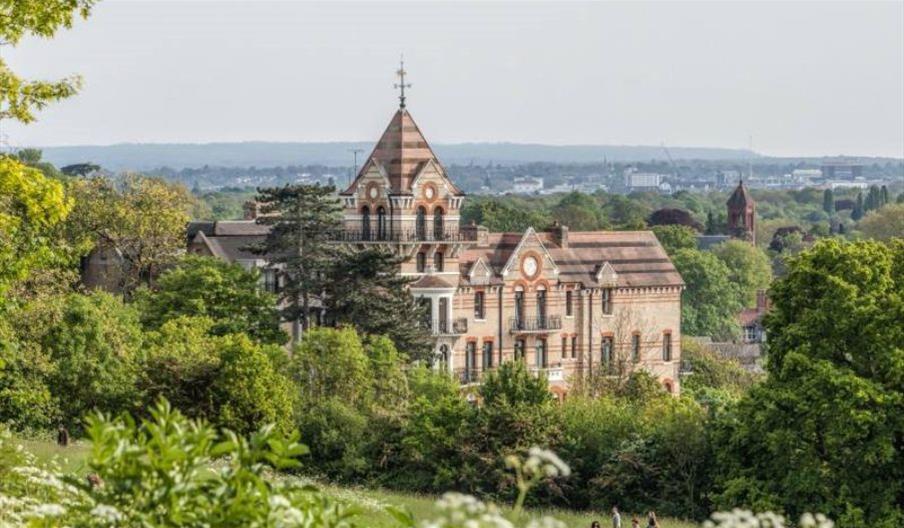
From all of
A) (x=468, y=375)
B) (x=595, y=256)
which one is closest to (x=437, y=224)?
(x=468, y=375)

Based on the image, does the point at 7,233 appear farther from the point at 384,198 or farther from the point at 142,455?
the point at 384,198

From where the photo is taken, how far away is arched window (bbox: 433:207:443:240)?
70.4 m

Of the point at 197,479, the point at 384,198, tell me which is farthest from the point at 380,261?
the point at 197,479

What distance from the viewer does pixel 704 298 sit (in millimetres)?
124688

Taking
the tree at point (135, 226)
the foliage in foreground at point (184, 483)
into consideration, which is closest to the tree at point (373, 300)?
the tree at point (135, 226)

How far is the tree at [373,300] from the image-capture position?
2469 inches

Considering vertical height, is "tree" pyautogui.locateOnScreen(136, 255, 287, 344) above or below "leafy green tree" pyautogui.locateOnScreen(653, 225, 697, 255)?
above

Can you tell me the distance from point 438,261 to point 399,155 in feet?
12.5

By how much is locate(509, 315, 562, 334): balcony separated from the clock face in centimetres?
159

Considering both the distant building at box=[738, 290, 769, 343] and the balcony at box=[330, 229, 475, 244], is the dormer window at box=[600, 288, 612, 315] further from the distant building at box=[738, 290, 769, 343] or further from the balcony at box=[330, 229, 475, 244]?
the distant building at box=[738, 290, 769, 343]

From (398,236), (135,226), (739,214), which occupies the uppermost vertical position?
(398,236)

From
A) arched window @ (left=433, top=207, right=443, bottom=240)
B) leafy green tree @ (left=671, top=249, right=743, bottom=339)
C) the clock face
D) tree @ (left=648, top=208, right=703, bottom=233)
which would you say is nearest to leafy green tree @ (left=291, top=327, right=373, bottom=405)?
arched window @ (left=433, top=207, right=443, bottom=240)

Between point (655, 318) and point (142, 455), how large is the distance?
6347cm

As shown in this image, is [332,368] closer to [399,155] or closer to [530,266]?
[399,155]
